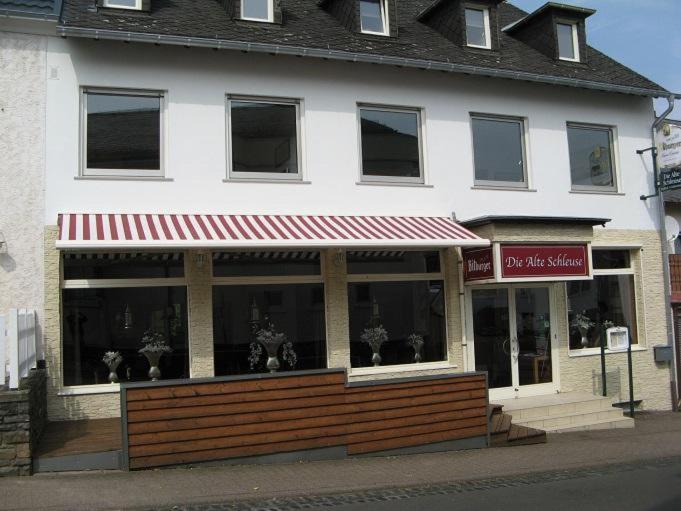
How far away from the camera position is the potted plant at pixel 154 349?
10047 millimetres

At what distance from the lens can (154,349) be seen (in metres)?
10.1

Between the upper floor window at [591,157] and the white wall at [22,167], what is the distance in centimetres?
935

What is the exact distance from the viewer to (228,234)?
31.2ft

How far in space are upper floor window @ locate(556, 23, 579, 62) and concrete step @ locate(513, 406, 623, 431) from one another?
22.8ft

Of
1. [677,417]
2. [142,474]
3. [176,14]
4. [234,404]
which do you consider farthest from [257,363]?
[677,417]

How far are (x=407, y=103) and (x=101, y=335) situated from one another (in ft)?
20.6

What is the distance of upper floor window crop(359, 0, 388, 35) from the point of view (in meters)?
12.5

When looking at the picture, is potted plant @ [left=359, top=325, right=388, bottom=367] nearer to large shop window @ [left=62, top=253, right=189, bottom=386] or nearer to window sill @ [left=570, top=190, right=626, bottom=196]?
large shop window @ [left=62, top=253, right=189, bottom=386]

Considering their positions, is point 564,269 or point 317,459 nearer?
point 317,459

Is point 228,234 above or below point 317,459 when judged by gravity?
above

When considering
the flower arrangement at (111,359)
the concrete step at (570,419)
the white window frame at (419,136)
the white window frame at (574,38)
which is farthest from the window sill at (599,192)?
the flower arrangement at (111,359)

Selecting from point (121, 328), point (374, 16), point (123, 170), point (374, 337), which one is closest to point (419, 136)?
point (374, 16)

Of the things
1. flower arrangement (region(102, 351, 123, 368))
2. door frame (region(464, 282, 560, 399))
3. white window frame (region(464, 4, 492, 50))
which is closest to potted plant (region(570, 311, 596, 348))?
door frame (region(464, 282, 560, 399))

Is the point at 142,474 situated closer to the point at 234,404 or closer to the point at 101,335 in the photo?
the point at 234,404
